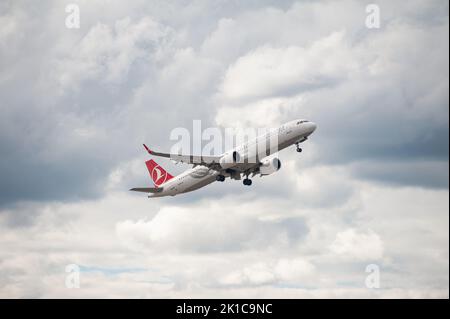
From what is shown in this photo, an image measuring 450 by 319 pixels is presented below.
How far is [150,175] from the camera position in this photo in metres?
126

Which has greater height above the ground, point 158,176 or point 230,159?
point 158,176

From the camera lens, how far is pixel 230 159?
10150 centimetres

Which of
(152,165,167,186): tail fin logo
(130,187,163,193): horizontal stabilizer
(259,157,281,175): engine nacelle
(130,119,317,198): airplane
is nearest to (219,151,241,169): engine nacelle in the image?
(130,119,317,198): airplane

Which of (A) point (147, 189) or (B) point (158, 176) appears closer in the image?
(A) point (147, 189)

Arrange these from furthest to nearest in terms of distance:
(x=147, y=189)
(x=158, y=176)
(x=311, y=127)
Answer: (x=158, y=176) < (x=147, y=189) < (x=311, y=127)

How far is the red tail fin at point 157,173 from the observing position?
12188 cm

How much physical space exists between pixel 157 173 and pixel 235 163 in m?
26.5

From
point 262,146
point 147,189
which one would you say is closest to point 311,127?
point 262,146

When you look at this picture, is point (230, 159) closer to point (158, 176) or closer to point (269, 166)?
point (269, 166)
